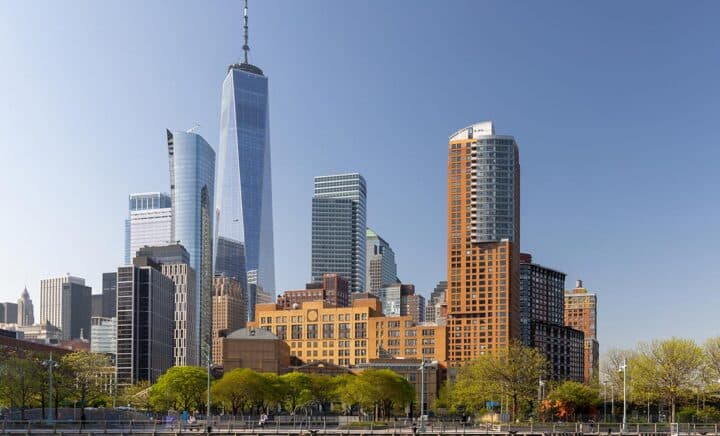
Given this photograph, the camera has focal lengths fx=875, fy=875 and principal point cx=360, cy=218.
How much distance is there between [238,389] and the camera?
14725 cm

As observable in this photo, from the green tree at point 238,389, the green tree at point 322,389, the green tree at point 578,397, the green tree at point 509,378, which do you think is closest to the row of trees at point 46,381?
the green tree at point 238,389

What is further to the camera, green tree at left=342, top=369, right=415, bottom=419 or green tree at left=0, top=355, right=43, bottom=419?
green tree at left=342, top=369, right=415, bottom=419

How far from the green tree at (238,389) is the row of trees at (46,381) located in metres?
22.0

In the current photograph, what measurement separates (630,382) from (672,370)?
1179 cm

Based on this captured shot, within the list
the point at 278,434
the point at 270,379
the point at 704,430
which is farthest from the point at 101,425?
the point at 704,430

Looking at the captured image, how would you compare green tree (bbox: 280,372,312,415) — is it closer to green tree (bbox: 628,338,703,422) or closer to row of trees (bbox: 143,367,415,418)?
row of trees (bbox: 143,367,415,418)

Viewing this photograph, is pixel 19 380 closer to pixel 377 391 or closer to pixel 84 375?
pixel 84 375

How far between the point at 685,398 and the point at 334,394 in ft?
237

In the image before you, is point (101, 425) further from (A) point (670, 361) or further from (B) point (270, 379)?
(A) point (670, 361)

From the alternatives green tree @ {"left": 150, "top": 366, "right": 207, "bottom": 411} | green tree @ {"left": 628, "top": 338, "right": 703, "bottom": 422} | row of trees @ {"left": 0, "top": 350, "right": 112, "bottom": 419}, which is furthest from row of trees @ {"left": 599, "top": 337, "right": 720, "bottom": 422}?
row of trees @ {"left": 0, "top": 350, "right": 112, "bottom": 419}

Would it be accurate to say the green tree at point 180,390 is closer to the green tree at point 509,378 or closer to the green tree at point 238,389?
the green tree at point 238,389

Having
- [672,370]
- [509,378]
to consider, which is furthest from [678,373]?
[509,378]

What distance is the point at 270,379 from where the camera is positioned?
163 m

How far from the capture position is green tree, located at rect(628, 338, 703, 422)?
13138 centimetres
